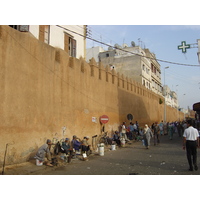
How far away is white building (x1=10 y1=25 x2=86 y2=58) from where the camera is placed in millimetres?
14906

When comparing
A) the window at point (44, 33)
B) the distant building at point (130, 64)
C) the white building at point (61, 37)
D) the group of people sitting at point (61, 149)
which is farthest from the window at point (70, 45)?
Result: the distant building at point (130, 64)

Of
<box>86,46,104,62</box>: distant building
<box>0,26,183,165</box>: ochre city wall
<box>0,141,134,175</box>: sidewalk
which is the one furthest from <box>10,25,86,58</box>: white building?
<box>86,46,104,62</box>: distant building

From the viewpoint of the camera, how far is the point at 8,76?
26.8 feet

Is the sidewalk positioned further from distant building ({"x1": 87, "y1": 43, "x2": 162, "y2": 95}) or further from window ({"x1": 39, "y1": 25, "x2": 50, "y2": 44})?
distant building ({"x1": 87, "y1": 43, "x2": 162, "y2": 95})

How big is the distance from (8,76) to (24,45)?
5.81ft

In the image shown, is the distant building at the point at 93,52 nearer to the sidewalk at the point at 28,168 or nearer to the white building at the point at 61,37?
the white building at the point at 61,37

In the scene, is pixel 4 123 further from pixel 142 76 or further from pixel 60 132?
pixel 142 76

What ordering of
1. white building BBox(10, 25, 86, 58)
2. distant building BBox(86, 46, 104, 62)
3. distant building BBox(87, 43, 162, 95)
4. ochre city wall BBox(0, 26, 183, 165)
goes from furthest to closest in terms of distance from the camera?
distant building BBox(86, 46, 104, 62) → distant building BBox(87, 43, 162, 95) → white building BBox(10, 25, 86, 58) → ochre city wall BBox(0, 26, 183, 165)

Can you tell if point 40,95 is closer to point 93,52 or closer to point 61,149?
point 61,149

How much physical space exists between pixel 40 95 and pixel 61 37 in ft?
29.0

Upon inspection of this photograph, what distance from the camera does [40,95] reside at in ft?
32.1

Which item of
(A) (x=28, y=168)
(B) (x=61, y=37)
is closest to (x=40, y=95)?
(A) (x=28, y=168)

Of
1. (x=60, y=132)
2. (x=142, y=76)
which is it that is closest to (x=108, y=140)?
(x=60, y=132)

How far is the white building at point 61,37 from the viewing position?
1491 cm
